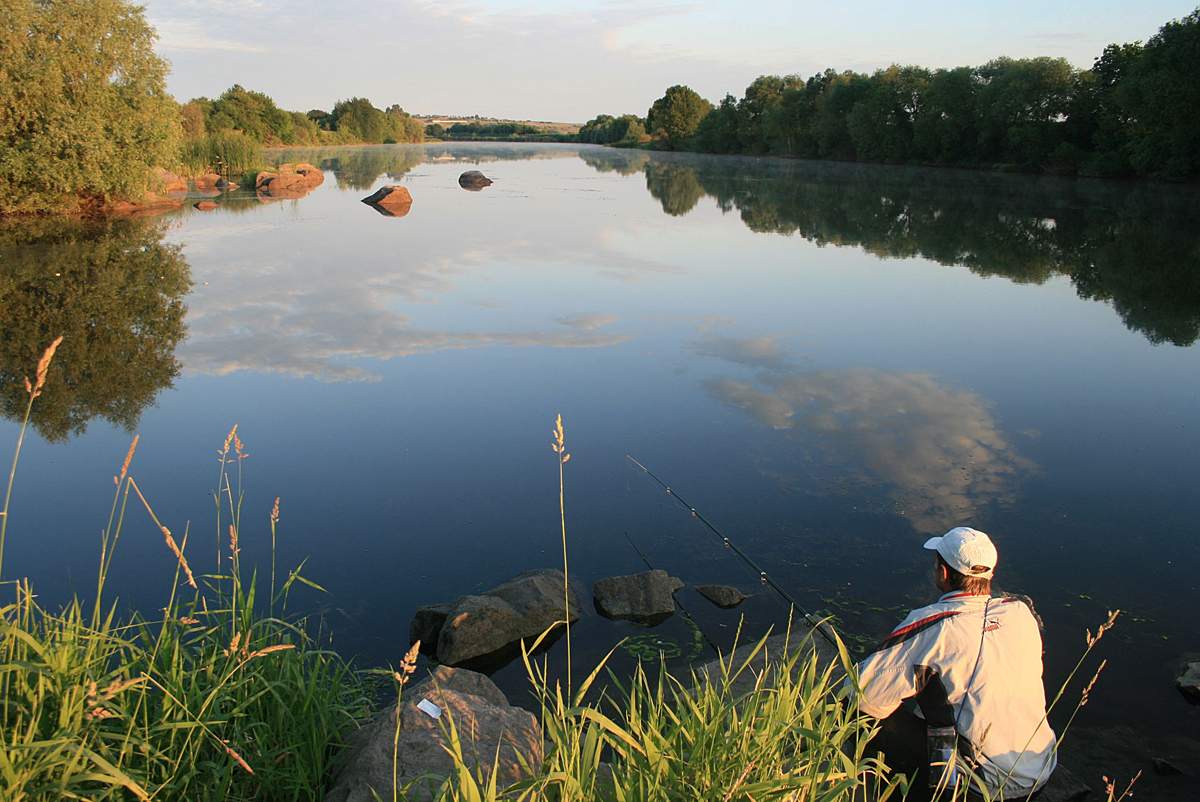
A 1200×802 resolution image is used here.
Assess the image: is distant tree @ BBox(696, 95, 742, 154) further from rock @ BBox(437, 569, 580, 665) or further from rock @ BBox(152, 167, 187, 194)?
rock @ BBox(437, 569, 580, 665)

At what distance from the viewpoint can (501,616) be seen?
5.18m

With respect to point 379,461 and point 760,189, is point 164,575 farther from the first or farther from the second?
point 760,189

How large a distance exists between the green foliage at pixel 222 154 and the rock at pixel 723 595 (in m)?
42.8

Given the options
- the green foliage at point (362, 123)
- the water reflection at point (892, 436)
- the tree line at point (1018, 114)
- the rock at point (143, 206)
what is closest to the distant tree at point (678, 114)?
the tree line at point (1018, 114)

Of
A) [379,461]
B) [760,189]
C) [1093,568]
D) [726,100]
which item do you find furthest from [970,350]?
[726,100]

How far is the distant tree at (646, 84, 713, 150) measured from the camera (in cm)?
11094

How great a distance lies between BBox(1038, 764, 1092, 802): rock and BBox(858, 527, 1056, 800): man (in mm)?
723

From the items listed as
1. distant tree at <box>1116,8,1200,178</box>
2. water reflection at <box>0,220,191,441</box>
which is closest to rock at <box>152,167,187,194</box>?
water reflection at <box>0,220,191,441</box>

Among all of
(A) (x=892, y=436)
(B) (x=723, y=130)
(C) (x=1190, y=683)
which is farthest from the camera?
(B) (x=723, y=130)

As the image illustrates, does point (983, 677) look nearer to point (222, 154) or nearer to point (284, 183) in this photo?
point (284, 183)

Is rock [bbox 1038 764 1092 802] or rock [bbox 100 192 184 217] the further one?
rock [bbox 100 192 184 217]

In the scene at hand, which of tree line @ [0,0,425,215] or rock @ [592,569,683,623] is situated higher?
tree line @ [0,0,425,215]

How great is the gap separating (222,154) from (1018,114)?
45600 mm

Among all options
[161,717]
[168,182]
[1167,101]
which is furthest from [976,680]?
[1167,101]
